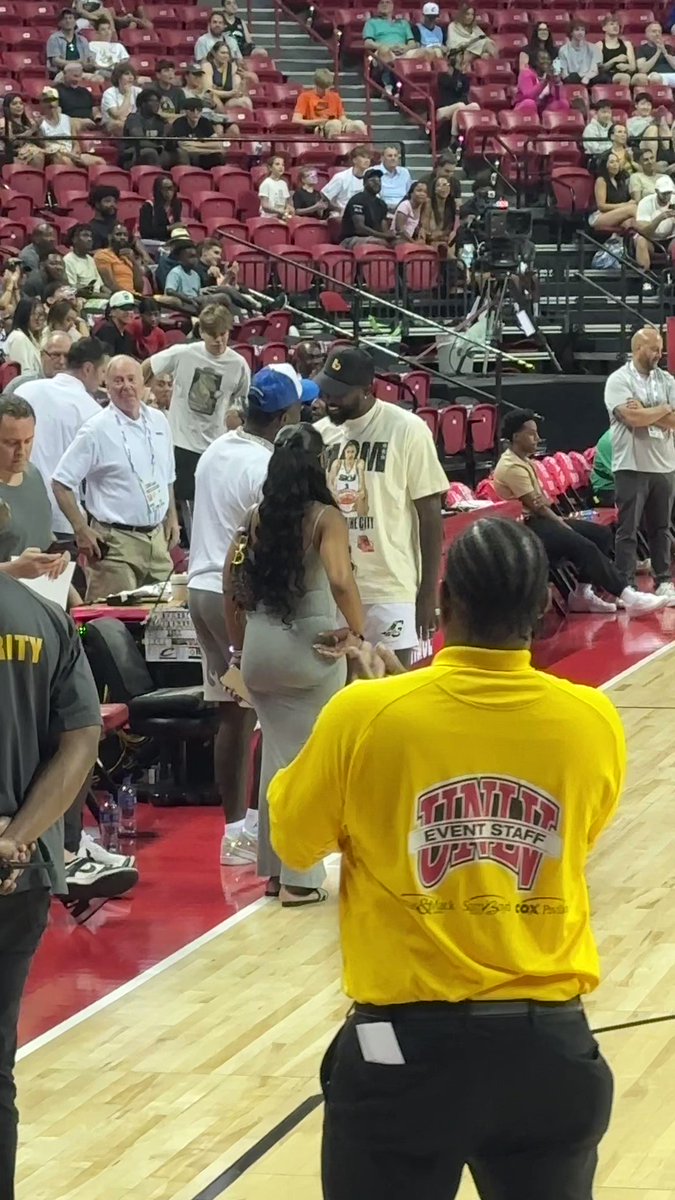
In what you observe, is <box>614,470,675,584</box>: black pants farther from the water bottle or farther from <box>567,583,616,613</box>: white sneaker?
the water bottle

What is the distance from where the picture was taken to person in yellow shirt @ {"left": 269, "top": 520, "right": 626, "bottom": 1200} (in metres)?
2.38

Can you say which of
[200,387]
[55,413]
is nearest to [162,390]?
[200,387]

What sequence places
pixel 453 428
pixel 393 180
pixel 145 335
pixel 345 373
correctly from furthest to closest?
1. pixel 393 180
2. pixel 453 428
3. pixel 145 335
4. pixel 345 373

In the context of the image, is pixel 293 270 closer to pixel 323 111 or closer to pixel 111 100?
pixel 111 100

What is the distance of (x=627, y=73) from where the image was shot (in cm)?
2166

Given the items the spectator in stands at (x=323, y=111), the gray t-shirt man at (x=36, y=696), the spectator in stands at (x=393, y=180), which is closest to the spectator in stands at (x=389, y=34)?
the spectator in stands at (x=323, y=111)

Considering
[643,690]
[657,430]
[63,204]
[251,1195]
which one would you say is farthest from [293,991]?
[63,204]

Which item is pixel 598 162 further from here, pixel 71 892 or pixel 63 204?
pixel 71 892

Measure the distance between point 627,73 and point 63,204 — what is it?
7.84 metres

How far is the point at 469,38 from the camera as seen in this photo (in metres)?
21.7

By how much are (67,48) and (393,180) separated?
340 cm

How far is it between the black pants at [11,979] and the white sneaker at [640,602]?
837cm

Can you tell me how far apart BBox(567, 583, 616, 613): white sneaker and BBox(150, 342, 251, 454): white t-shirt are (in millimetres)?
2380

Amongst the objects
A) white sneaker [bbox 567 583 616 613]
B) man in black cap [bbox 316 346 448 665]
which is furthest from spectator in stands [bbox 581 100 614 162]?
man in black cap [bbox 316 346 448 665]
